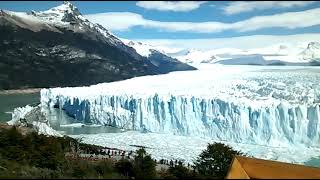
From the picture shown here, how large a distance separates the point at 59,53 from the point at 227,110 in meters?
77.9

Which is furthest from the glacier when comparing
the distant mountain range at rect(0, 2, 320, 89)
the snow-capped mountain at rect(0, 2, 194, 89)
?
the snow-capped mountain at rect(0, 2, 194, 89)

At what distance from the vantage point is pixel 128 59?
11531cm

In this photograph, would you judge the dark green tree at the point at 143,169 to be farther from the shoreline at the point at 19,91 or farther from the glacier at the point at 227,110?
the shoreline at the point at 19,91

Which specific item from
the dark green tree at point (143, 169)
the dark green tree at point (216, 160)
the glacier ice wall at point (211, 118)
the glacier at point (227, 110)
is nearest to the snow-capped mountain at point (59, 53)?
the glacier ice wall at point (211, 118)

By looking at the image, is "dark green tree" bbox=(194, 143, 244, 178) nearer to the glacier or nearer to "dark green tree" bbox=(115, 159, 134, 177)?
"dark green tree" bbox=(115, 159, 134, 177)

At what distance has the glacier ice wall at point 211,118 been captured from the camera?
898 inches

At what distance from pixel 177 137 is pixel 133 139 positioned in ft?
7.86

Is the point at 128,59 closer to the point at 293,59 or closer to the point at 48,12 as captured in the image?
the point at 48,12

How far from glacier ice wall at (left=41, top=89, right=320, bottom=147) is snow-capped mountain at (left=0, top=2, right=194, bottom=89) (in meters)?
50.7

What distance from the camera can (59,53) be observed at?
9912 cm

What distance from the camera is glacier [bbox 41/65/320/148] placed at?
23078mm

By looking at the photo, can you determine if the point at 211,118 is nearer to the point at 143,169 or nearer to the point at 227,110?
the point at 227,110

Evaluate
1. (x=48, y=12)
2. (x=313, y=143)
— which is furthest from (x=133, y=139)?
(x=48, y=12)

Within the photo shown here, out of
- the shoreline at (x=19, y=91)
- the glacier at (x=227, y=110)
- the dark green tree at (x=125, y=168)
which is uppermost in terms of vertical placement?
the shoreline at (x=19, y=91)
